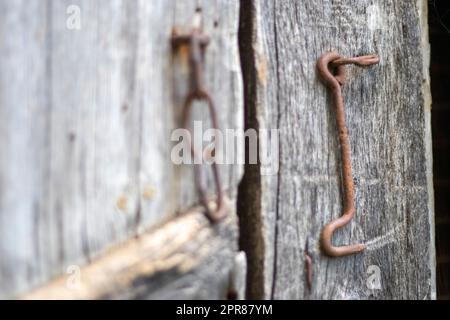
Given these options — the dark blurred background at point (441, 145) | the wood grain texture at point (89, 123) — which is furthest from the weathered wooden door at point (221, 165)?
the dark blurred background at point (441, 145)

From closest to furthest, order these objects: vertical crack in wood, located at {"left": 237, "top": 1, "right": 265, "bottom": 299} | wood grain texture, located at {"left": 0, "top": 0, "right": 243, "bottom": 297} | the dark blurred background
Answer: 1. wood grain texture, located at {"left": 0, "top": 0, "right": 243, "bottom": 297}
2. vertical crack in wood, located at {"left": 237, "top": 1, "right": 265, "bottom": 299}
3. the dark blurred background

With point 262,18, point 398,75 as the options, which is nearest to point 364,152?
point 398,75

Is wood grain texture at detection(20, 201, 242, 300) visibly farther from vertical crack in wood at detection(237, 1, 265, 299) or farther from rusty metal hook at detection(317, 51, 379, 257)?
rusty metal hook at detection(317, 51, 379, 257)

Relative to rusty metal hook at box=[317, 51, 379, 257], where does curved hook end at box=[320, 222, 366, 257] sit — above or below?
below

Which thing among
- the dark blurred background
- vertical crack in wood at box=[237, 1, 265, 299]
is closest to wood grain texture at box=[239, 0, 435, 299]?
vertical crack in wood at box=[237, 1, 265, 299]

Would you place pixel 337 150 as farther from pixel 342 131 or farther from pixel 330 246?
pixel 330 246

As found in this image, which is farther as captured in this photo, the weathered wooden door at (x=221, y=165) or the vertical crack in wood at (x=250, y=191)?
the vertical crack in wood at (x=250, y=191)

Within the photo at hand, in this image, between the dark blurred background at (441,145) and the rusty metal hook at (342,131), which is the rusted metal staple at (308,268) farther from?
the dark blurred background at (441,145)
